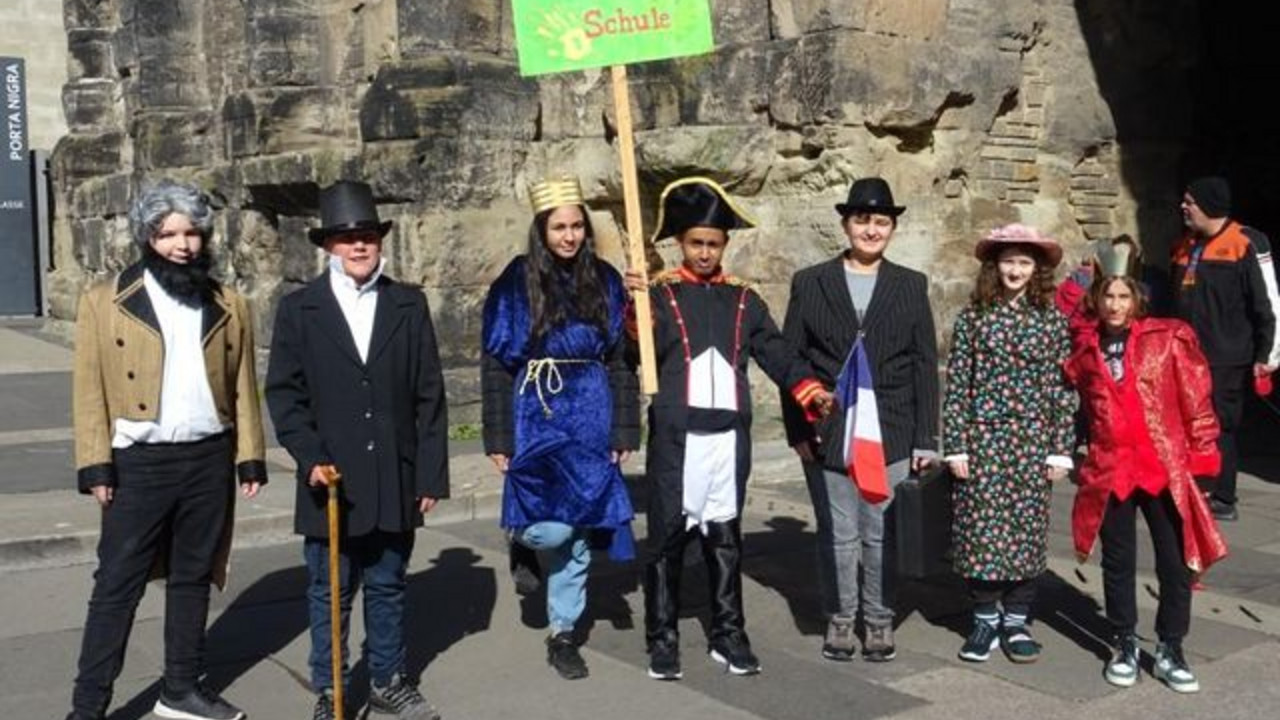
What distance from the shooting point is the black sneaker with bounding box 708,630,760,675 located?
5344 millimetres

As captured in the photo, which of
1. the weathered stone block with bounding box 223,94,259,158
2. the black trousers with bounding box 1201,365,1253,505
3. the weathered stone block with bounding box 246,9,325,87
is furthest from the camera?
the weathered stone block with bounding box 223,94,259,158

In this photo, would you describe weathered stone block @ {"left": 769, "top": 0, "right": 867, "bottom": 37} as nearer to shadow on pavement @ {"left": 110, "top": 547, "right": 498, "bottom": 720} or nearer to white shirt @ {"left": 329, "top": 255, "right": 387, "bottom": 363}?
shadow on pavement @ {"left": 110, "top": 547, "right": 498, "bottom": 720}

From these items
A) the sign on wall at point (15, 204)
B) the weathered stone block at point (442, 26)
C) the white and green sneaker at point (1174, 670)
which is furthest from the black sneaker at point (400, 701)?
the sign on wall at point (15, 204)

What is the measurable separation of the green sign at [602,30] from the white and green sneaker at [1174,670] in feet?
9.14

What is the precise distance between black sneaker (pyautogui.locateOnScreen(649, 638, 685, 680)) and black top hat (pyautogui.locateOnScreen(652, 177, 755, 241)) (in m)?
1.50

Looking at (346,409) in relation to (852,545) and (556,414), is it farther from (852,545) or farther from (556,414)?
(852,545)

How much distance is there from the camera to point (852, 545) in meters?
5.50

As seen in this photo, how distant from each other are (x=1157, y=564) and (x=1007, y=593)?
0.56m

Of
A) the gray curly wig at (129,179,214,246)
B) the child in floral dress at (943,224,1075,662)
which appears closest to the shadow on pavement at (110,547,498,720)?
the gray curly wig at (129,179,214,246)

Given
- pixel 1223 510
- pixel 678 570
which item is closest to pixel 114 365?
pixel 678 570

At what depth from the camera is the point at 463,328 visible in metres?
11.4

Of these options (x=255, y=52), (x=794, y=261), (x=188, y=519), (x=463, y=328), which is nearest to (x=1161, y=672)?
(x=188, y=519)

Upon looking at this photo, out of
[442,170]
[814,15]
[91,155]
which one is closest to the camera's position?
[814,15]

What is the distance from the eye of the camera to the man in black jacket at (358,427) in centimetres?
473
